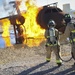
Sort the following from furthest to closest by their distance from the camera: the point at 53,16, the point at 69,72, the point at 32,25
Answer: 1. the point at 32,25
2. the point at 53,16
3. the point at 69,72

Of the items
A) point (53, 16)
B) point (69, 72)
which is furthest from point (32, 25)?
point (69, 72)

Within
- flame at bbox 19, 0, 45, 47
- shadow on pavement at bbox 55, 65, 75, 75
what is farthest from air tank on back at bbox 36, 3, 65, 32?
shadow on pavement at bbox 55, 65, 75, 75

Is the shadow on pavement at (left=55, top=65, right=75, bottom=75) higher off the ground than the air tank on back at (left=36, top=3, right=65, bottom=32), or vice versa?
the air tank on back at (left=36, top=3, right=65, bottom=32)

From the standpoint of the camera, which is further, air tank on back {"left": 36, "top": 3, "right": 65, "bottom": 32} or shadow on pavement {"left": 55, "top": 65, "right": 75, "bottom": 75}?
air tank on back {"left": 36, "top": 3, "right": 65, "bottom": 32}

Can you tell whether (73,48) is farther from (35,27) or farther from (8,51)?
(35,27)

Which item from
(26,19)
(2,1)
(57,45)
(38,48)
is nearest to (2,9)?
(2,1)

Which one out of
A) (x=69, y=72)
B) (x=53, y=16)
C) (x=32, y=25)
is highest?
(x=53, y=16)

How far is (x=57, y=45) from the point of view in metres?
11.1

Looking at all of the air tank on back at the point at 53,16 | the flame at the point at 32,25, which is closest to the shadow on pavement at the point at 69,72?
the air tank on back at the point at 53,16

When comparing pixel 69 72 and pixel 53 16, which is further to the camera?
pixel 53 16

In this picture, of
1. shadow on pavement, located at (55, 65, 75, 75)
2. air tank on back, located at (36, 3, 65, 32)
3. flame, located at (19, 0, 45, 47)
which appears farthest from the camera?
flame, located at (19, 0, 45, 47)

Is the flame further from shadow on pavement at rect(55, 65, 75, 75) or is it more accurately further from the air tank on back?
shadow on pavement at rect(55, 65, 75, 75)

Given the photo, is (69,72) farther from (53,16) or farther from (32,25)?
(32,25)

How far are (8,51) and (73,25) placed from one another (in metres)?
6.61
